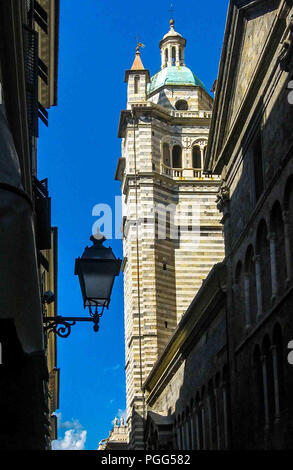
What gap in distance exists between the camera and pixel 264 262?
20203 millimetres

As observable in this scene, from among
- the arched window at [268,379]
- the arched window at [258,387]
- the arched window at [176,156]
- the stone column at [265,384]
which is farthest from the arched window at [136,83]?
the stone column at [265,384]

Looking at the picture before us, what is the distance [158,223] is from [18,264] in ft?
156

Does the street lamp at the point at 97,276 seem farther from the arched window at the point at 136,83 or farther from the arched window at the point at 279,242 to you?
the arched window at the point at 136,83

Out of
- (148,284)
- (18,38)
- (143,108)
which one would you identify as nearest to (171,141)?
(143,108)

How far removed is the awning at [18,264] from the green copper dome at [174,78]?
183 feet

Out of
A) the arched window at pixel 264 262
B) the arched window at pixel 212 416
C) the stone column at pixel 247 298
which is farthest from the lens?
the arched window at pixel 212 416

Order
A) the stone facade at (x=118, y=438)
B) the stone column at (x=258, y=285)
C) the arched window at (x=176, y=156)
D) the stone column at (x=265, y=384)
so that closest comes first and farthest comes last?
the stone column at (x=265, y=384) < the stone column at (x=258, y=285) < the arched window at (x=176, y=156) < the stone facade at (x=118, y=438)

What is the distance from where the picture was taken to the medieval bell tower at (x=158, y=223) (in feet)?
167

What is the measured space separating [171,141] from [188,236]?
6847 mm

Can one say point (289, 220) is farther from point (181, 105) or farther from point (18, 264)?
point (181, 105)

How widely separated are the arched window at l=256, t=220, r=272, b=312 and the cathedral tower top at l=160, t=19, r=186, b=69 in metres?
45.4

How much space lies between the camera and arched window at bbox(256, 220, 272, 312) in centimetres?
1958

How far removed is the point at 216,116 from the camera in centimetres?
2555

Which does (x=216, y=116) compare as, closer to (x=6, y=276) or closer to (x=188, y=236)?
(x=6, y=276)
